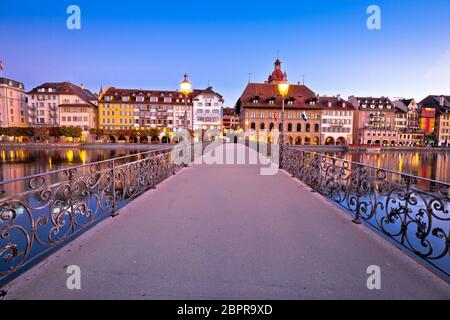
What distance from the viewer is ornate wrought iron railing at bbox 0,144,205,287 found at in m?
3.13

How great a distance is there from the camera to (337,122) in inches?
2854

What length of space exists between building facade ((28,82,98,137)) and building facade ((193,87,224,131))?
28328 millimetres

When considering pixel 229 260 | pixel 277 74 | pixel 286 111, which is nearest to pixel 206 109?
pixel 286 111

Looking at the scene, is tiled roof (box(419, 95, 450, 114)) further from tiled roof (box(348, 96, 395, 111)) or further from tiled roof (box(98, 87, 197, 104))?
tiled roof (box(98, 87, 197, 104))

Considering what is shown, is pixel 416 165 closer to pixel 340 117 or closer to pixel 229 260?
pixel 340 117

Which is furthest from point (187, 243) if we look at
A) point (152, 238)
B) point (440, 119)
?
point (440, 119)

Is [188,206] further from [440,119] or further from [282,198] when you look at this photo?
[440,119]

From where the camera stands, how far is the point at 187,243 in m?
3.88

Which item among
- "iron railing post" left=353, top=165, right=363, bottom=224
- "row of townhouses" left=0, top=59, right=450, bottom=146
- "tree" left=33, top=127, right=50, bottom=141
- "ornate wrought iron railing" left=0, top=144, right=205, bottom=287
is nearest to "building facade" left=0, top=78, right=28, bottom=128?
"row of townhouses" left=0, top=59, right=450, bottom=146

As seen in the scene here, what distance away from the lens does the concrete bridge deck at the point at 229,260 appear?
109 inches

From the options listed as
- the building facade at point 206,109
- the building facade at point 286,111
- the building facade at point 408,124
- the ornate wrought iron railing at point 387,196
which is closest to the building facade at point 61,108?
the building facade at point 206,109

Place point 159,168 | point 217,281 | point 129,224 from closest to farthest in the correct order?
point 217,281 → point 129,224 → point 159,168

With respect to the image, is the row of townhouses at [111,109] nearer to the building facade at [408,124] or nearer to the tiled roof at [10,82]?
the tiled roof at [10,82]

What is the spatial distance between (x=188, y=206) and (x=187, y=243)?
6.92ft
